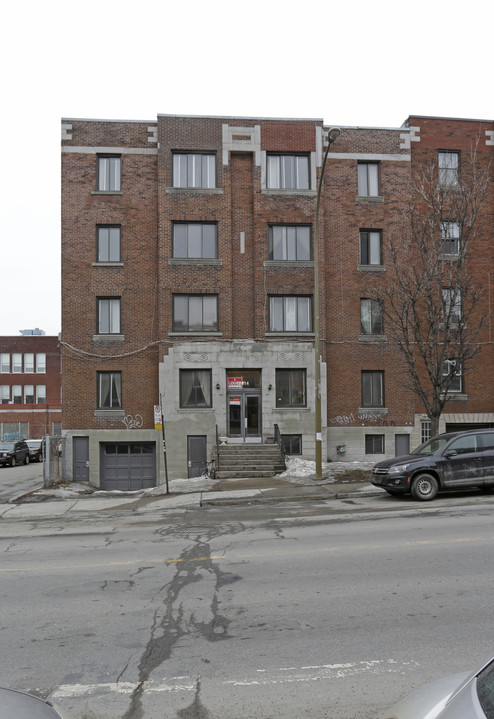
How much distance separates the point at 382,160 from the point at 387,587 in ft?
73.9

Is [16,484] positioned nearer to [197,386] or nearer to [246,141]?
[197,386]

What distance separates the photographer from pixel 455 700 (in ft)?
7.98

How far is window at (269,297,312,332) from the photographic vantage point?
25203 mm

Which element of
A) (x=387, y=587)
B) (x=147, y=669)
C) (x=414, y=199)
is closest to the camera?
(x=147, y=669)

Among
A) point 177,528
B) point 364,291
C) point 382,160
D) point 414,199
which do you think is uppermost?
point 382,160

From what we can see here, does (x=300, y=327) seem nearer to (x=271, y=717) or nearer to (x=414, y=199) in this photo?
(x=414, y=199)

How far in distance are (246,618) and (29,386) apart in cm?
6148

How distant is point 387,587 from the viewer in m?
7.09

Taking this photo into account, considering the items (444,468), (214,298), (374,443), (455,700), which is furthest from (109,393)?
(455,700)

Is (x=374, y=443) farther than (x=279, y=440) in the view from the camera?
Yes

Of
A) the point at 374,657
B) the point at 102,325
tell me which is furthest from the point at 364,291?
the point at 374,657

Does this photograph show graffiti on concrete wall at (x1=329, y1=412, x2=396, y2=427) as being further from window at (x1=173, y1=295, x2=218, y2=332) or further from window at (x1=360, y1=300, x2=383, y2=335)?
window at (x1=173, y1=295, x2=218, y2=332)

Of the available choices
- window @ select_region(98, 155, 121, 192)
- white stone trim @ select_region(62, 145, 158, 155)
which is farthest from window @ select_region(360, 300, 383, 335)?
window @ select_region(98, 155, 121, 192)

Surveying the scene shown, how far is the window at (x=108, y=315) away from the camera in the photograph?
2516 cm
